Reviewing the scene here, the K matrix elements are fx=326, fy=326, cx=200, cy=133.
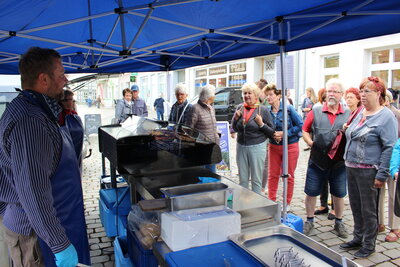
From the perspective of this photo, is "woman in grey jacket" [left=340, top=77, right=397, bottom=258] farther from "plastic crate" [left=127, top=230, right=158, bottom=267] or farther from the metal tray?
"plastic crate" [left=127, top=230, right=158, bottom=267]

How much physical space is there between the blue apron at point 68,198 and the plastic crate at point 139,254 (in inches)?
12.0

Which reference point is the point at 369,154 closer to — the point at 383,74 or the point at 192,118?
the point at 192,118

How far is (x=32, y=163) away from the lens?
5.06 feet

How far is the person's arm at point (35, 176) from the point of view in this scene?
154 centimetres

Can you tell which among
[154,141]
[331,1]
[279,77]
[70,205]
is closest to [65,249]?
[70,205]

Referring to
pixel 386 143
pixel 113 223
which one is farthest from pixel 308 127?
pixel 113 223

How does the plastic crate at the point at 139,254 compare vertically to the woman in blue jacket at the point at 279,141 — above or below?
below

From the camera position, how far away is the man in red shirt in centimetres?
367

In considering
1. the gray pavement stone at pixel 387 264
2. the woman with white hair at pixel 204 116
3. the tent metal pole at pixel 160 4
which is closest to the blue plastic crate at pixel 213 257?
the tent metal pole at pixel 160 4

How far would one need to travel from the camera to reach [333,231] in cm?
396

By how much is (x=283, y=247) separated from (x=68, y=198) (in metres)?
1.23

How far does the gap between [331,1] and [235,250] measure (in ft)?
7.34

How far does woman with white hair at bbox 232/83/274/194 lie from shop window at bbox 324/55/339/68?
9438mm

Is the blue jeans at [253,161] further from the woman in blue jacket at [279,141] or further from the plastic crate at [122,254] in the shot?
the plastic crate at [122,254]
